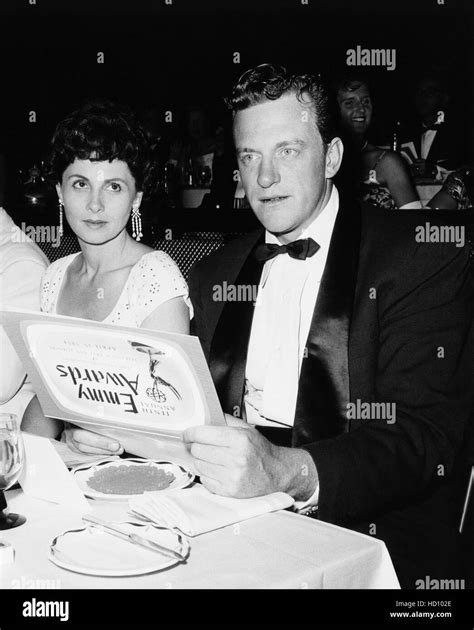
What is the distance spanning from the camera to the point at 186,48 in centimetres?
716

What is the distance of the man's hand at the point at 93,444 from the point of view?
1699 millimetres

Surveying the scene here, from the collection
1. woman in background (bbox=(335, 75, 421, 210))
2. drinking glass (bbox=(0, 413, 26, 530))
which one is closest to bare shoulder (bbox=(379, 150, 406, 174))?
woman in background (bbox=(335, 75, 421, 210))

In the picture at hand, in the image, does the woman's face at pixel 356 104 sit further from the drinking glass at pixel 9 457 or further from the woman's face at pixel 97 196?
the drinking glass at pixel 9 457

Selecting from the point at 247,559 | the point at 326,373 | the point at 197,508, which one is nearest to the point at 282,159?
the point at 326,373

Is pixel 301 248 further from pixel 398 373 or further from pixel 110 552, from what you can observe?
pixel 110 552

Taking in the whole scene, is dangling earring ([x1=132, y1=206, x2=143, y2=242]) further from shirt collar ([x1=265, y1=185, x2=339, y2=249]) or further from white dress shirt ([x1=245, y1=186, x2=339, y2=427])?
shirt collar ([x1=265, y1=185, x2=339, y2=249])

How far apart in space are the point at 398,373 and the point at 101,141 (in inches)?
54.2

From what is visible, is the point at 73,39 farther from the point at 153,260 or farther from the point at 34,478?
the point at 34,478

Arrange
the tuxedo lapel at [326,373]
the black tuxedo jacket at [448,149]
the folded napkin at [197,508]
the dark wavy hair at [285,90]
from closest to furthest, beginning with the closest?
the folded napkin at [197,508], the tuxedo lapel at [326,373], the dark wavy hair at [285,90], the black tuxedo jacket at [448,149]

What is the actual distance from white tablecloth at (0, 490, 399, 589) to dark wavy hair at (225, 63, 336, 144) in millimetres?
1172

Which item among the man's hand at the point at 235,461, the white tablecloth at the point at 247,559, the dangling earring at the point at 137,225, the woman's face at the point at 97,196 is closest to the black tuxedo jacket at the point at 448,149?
the dangling earring at the point at 137,225

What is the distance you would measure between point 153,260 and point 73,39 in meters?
5.33

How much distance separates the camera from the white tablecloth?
43.3 inches

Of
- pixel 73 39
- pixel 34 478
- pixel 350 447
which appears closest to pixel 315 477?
pixel 350 447
